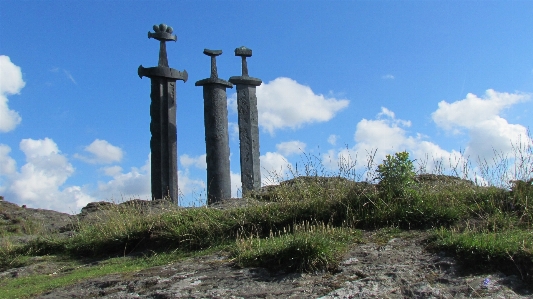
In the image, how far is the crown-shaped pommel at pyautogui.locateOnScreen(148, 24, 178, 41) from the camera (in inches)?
549

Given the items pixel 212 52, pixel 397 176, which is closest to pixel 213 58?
pixel 212 52

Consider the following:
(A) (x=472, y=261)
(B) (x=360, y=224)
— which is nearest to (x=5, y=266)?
(B) (x=360, y=224)

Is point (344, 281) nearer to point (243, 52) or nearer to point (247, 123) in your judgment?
point (247, 123)

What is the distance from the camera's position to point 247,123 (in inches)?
589

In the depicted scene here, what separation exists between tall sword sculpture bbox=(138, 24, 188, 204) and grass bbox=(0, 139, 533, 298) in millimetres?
4062

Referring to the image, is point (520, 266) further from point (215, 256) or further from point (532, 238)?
point (215, 256)

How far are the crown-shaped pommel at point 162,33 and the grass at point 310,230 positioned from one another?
5.76 meters

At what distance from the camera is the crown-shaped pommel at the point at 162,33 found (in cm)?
1394

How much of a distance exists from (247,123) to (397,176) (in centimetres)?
772

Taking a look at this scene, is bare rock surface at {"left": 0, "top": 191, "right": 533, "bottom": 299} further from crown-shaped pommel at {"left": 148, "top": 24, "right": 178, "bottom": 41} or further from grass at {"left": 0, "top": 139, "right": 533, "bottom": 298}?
crown-shaped pommel at {"left": 148, "top": 24, "right": 178, "bottom": 41}

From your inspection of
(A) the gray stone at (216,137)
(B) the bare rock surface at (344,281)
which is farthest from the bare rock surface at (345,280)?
(A) the gray stone at (216,137)

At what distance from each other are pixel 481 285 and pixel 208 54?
1069cm

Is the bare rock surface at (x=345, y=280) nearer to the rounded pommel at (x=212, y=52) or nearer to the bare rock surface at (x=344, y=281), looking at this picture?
the bare rock surface at (x=344, y=281)

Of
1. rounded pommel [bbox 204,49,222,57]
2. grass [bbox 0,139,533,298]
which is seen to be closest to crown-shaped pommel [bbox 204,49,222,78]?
rounded pommel [bbox 204,49,222,57]
